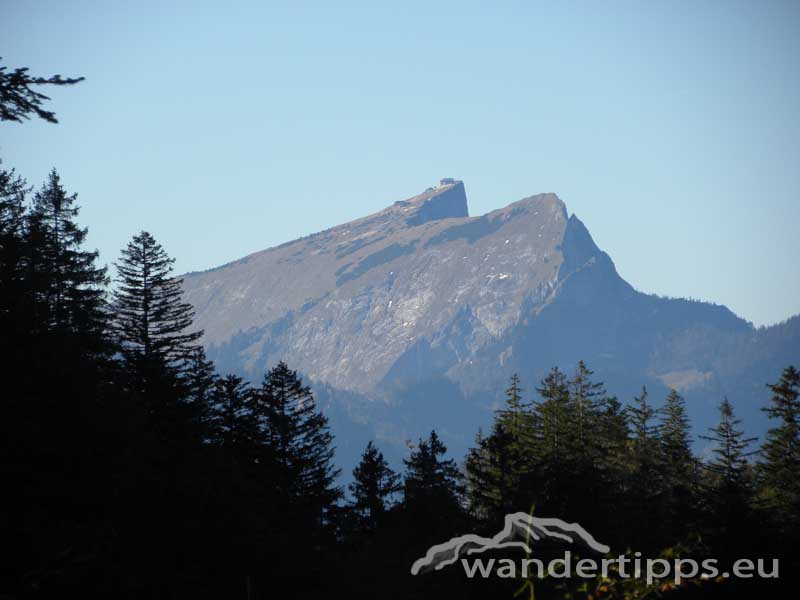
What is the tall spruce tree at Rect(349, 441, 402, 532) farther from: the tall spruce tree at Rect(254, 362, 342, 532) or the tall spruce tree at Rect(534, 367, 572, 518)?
the tall spruce tree at Rect(534, 367, 572, 518)

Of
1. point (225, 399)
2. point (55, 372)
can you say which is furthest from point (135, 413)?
point (225, 399)

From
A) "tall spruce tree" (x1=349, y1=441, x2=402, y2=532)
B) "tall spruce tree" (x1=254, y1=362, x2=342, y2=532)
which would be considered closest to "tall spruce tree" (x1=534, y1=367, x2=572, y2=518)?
"tall spruce tree" (x1=349, y1=441, x2=402, y2=532)

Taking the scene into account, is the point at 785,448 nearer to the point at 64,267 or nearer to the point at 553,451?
A: the point at 553,451

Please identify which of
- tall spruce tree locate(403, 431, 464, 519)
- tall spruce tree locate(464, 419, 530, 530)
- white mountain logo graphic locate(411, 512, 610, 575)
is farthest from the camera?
tall spruce tree locate(403, 431, 464, 519)

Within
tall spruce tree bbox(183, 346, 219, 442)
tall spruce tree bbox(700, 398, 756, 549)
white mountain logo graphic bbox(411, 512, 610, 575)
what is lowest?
white mountain logo graphic bbox(411, 512, 610, 575)

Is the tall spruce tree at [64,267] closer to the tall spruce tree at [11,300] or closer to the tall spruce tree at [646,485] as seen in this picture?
the tall spruce tree at [11,300]

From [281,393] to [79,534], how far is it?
35238 millimetres

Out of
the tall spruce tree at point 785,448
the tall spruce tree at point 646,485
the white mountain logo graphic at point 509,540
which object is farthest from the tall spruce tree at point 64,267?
the tall spruce tree at point 785,448

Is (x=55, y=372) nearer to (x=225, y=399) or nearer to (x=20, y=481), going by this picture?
(x=20, y=481)

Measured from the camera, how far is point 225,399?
49.9 meters

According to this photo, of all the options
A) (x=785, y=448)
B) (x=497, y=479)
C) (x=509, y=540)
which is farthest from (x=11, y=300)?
(x=785, y=448)

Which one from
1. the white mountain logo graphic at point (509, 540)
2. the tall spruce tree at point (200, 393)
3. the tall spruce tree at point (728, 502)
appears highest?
the tall spruce tree at point (200, 393)

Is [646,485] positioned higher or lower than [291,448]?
lower

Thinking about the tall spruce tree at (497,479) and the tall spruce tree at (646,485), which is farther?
the tall spruce tree at (497,479)
